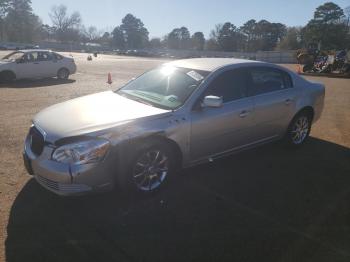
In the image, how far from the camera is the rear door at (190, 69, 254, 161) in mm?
4688

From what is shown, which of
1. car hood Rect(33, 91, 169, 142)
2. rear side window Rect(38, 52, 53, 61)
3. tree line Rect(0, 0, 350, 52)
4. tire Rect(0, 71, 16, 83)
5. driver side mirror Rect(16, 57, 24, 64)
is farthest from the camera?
tree line Rect(0, 0, 350, 52)

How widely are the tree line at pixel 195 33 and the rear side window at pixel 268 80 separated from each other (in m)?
76.5

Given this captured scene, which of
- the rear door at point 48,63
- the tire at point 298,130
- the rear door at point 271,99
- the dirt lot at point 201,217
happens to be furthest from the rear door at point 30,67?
the tire at point 298,130

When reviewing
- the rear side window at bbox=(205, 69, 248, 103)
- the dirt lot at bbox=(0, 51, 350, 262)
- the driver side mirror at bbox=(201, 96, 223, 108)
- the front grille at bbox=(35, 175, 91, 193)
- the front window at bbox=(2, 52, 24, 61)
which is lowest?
the dirt lot at bbox=(0, 51, 350, 262)

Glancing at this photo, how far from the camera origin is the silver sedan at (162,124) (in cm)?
386

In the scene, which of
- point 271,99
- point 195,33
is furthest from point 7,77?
point 195,33

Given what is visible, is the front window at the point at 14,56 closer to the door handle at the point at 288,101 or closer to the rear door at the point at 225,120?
the rear door at the point at 225,120

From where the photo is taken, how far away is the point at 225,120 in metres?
4.92

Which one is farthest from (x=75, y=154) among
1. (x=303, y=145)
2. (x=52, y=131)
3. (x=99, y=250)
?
(x=303, y=145)

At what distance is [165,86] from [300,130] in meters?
2.79

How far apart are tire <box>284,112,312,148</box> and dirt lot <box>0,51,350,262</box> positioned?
0.50 m

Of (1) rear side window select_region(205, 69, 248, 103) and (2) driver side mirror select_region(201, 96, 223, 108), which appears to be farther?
(1) rear side window select_region(205, 69, 248, 103)

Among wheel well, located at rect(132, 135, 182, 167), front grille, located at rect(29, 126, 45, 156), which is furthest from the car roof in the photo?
front grille, located at rect(29, 126, 45, 156)

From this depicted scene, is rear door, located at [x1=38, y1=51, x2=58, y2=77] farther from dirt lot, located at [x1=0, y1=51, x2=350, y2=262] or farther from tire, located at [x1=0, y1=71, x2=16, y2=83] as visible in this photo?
dirt lot, located at [x1=0, y1=51, x2=350, y2=262]
